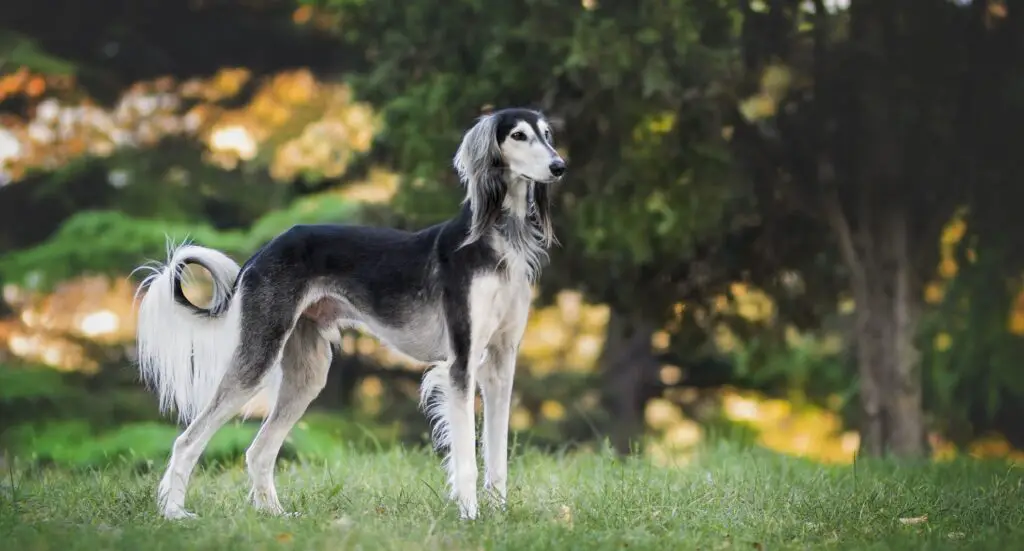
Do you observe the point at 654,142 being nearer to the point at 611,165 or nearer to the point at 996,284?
the point at 611,165

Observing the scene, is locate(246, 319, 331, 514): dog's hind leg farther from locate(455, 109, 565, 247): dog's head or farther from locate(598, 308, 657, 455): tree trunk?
locate(598, 308, 657, 455): tree trunk

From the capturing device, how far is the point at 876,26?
11.7 metres

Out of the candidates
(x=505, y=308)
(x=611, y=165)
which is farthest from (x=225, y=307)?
(x=611, y=165)

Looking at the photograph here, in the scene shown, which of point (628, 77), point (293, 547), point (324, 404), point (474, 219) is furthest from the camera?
point (324, 404)

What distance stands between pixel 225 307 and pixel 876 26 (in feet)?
24.0

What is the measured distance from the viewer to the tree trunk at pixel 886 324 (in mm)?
12008

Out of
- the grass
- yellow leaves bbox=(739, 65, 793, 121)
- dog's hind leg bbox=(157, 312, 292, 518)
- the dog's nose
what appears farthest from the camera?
yellow leaves bbox=(739, 65, 793, 121)

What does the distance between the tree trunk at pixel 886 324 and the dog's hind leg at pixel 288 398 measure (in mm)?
6629

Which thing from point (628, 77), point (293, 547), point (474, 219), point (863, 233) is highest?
point (628, 77)

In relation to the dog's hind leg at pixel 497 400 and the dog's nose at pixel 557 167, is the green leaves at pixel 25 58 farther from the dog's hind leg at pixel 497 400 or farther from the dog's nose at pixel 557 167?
the dog's nose at pixel 557 167

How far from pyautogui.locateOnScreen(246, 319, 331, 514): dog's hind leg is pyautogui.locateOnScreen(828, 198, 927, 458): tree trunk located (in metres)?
6.63

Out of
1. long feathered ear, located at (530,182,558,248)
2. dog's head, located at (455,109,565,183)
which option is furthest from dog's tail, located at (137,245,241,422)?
long feathered ear, located at (530,182,558,248)

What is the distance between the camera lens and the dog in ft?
20.0

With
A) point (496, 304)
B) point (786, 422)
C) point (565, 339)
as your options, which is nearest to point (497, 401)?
point (496, 304)
